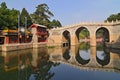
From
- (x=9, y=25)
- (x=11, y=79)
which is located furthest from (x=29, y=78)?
(x=9, y=25)

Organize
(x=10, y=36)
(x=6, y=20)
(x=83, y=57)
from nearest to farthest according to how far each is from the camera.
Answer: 1. (x=83, y=57)
2. (x=10, y=36)
3. (x=6, y=20)

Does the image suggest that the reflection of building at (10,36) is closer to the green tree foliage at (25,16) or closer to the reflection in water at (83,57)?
the reflection in water at (83,57)

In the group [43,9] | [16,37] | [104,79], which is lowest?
[104,79]

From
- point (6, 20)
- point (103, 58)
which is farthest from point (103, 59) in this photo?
point (6, 20)

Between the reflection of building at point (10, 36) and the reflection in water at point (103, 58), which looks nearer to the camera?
the reflection in water at point (103, 58)

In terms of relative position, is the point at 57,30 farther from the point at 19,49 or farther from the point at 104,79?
the point at 104,79

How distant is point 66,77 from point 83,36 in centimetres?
10065

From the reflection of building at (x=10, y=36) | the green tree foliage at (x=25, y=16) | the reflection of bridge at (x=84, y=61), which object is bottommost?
the reflection of bridge at (x=84, y=61)

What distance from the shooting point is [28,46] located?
173 feet

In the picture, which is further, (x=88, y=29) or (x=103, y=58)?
(x=88, y=29)

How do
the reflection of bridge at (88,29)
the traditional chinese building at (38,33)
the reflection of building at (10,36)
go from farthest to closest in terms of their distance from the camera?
the traditional chinese building at (38,33), the reflection of bridge at (88,29), the reflection of building at (10,36)

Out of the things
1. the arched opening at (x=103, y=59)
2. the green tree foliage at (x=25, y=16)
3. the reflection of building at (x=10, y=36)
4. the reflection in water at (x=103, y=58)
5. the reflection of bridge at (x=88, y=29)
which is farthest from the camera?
the green tree foliage at (x=25, y=16)

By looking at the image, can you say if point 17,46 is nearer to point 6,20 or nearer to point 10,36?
point 10,36

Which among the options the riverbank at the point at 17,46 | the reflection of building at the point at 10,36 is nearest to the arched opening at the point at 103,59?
the riverbank at the point at 17,46
